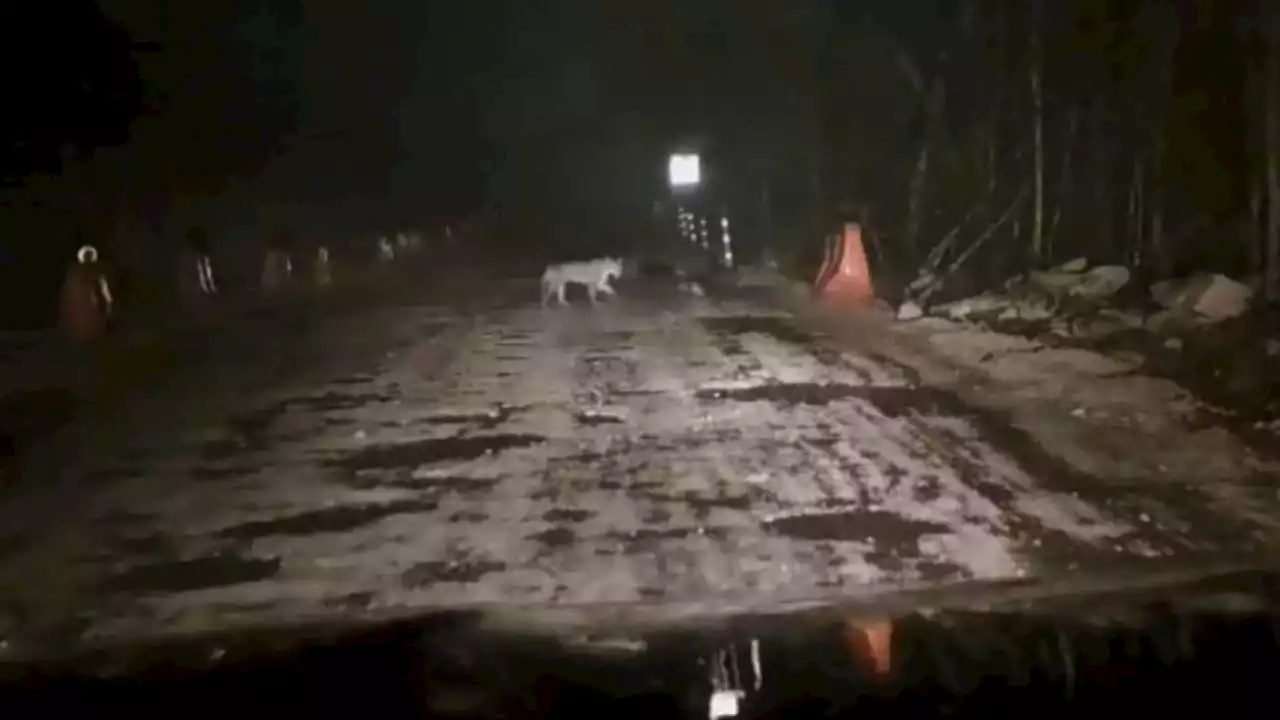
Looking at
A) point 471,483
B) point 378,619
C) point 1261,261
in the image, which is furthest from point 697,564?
point 1261,261

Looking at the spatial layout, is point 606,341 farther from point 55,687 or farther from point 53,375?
point 55,687

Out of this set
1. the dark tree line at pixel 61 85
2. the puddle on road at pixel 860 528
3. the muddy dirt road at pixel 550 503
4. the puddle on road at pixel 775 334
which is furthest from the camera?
the dark tree line at pixel 61 85

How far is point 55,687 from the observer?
611cm

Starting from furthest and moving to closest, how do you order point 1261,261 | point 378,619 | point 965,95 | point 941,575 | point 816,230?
point 816,230
point 965,95
point 1261,261
point 941,575
point 378,619

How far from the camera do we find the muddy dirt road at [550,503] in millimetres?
7523

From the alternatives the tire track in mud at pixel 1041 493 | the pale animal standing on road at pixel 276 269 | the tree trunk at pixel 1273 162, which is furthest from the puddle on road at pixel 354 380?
the pale animal standing on road at pixel 276 269

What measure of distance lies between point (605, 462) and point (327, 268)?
25859 mm

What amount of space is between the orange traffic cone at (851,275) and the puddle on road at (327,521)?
12993mm

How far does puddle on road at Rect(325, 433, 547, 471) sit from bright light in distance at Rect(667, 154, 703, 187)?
4127 centimetres

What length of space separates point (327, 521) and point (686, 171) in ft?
148

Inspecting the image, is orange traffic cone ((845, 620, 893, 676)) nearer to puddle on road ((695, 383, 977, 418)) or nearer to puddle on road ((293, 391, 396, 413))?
puddle on road ((695, 383, 977, 418))

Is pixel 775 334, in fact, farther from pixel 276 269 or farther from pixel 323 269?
pixel 323 269

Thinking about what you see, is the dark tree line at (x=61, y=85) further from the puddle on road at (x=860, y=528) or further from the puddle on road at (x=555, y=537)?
the puddle on road at (x=860, y=528)

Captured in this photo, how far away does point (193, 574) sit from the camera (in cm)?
795
